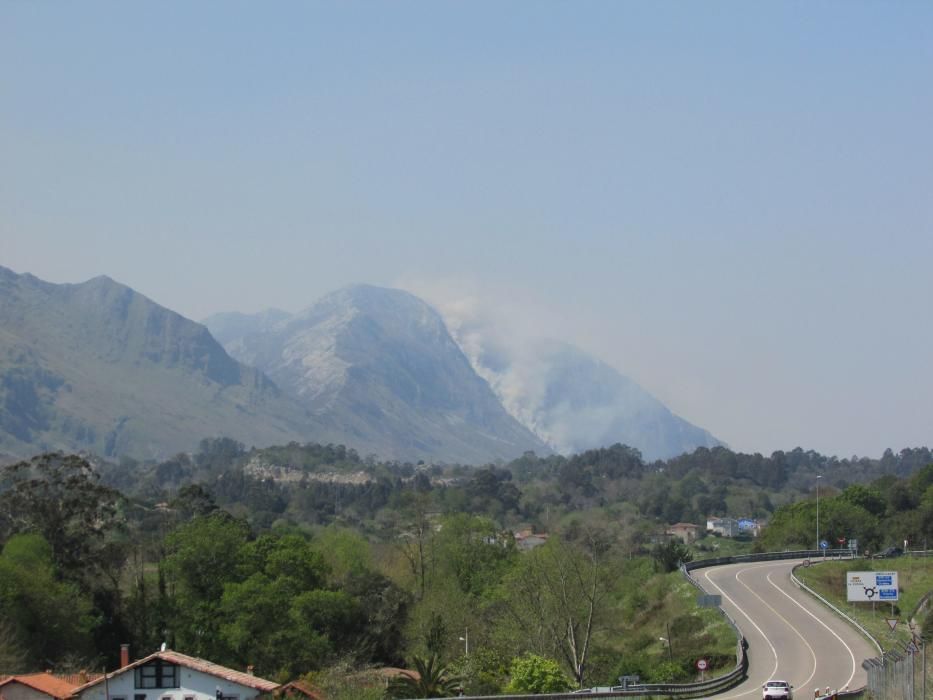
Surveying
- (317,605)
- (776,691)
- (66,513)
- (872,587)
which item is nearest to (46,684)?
(317,605)

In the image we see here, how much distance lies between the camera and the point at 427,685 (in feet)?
212

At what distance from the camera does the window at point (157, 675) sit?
67.4 m

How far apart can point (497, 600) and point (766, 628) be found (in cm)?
2027

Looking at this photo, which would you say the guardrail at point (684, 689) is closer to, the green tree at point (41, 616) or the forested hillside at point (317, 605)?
the forested hillside at point (317, 605)

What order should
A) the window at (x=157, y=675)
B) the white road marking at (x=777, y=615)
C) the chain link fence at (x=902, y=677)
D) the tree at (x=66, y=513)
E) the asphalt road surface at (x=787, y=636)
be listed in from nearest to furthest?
the chain link fence at (x=902, y=677), the asphalt road surface at (x=787, y=636), the window at (x=157, y=675), the white road marking at (x=777, y=615), the tree at (x=66, y=513)

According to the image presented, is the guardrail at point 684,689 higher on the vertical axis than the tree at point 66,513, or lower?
lower

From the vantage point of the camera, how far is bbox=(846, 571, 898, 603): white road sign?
90.4 meters

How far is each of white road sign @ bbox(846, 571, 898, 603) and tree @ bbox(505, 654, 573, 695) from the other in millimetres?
32694

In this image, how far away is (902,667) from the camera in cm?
4622

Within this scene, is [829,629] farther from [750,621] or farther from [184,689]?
[184,689]

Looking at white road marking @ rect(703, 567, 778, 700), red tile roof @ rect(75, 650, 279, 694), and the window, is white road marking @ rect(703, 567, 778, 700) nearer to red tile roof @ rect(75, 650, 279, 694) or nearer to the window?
red tile roof @ rect(75, 650, 279, 694)

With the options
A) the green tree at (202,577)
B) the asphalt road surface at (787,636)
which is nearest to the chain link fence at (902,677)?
the asphalt road surface at (787,636)

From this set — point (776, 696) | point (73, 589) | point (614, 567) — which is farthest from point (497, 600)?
point (776, 696)

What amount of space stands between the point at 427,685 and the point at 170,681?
11.9 metres
